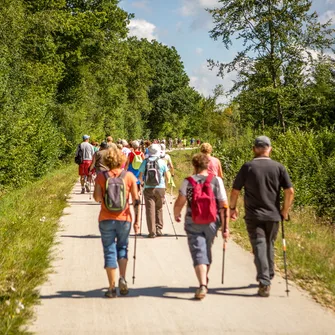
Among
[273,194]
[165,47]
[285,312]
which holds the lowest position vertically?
[285,312]

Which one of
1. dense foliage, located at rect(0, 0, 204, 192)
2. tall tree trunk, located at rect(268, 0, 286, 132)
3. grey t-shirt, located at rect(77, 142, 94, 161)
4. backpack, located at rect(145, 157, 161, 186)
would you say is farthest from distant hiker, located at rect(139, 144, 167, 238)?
tall tree trunk, located at rect(268, 0, 286, 132)

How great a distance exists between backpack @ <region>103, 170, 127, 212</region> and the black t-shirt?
58.2 inches

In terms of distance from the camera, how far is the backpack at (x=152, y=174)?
1082cm

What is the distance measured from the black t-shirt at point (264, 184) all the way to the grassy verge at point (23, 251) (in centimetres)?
285

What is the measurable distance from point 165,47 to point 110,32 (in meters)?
42.7

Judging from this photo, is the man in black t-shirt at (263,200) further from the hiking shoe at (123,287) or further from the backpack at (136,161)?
the backpack at (136,161)

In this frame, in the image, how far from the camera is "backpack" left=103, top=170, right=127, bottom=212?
21.7ft

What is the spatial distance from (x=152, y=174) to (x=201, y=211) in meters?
4.28

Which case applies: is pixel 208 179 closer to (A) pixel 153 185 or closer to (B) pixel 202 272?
(B) pixel 202 272

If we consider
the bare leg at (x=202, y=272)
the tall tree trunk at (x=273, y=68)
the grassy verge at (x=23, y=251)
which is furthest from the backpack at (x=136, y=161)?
the tall tree trunk at (x=273, y=68)

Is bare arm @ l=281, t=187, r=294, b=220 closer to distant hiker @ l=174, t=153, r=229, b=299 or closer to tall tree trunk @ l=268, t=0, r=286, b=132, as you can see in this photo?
distant hiker @ l=174, t=153, r=229, b=299

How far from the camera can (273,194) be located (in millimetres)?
6801

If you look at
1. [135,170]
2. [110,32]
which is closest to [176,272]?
[135,170]

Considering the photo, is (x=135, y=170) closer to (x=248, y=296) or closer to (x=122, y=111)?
(x=248, y=296)
